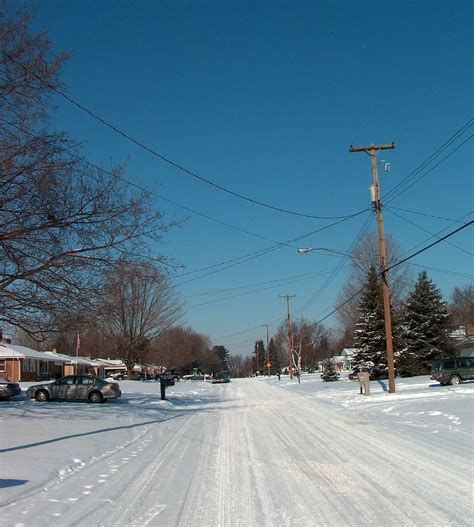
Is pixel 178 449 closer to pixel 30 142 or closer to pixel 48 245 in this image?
pixel 48 245

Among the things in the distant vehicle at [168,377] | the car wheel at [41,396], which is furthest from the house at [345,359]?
the car wheel at [41,396]

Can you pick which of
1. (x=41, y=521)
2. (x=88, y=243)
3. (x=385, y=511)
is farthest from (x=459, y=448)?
(x=88, y=243)

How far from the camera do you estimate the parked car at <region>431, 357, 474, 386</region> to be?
30547mm

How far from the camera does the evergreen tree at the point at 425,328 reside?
43.8 m

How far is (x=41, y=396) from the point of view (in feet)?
92.9

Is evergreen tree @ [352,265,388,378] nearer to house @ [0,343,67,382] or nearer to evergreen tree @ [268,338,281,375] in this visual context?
house @ [0,343,67,382]

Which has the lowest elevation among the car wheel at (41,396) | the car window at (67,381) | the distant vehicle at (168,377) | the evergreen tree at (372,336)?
the distant vehicle at (168,377)

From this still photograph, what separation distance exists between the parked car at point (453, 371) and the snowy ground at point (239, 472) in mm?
13226

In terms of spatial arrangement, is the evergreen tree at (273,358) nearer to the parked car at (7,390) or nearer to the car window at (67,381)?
the parked car at (7,390)

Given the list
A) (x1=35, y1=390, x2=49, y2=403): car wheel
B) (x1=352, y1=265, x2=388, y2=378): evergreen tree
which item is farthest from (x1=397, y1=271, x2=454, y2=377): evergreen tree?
(x1=35, y1=390, x2=49, y2=403): car wheel

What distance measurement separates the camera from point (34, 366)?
6400cm

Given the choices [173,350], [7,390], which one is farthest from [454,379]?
[173,350]

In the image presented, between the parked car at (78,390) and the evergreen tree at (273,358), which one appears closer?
the parked car at (78,390)

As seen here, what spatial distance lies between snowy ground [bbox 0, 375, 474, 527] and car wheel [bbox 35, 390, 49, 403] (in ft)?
35.5
